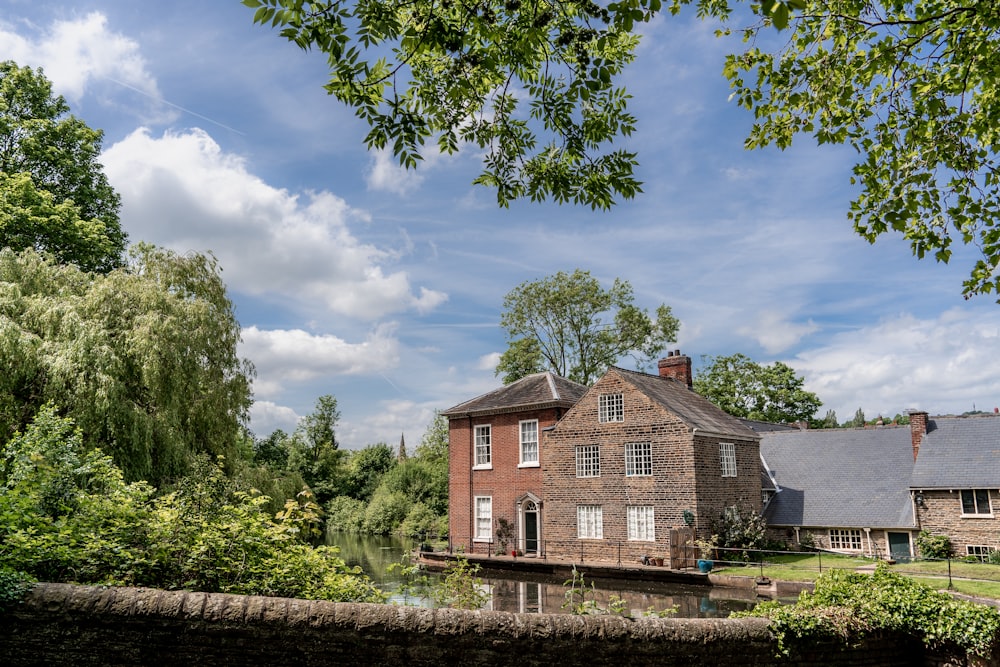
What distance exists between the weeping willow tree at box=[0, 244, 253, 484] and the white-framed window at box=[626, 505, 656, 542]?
604 inches

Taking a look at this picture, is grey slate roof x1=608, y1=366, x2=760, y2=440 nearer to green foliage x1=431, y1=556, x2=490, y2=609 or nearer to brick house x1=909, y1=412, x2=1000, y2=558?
brick house x1=909, y1=412, x2=1000, y2=558

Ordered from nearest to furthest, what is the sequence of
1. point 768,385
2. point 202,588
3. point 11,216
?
point 202,588 < point 11,216 < point 768,385

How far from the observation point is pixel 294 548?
7504 millimetres

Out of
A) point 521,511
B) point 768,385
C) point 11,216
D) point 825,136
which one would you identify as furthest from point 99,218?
point 768,385

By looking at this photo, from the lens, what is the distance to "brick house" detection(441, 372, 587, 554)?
100 ft

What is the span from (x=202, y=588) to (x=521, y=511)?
81.8ft

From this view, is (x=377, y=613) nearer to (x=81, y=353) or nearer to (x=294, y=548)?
(x=294, y=548)

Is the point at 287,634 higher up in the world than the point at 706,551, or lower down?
higher up

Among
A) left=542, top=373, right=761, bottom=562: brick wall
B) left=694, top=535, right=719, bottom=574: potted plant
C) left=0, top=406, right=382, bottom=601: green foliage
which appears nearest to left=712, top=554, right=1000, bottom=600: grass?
left=694, top=535, right=719, bottom=574: potted plant

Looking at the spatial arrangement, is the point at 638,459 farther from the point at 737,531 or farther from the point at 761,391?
the point at 761,391

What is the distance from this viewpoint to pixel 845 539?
2730 centimetres

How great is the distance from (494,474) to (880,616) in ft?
81.9

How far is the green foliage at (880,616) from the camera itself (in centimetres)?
725

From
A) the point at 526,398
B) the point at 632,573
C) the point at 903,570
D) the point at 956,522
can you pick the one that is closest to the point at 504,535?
the point at 526,398
